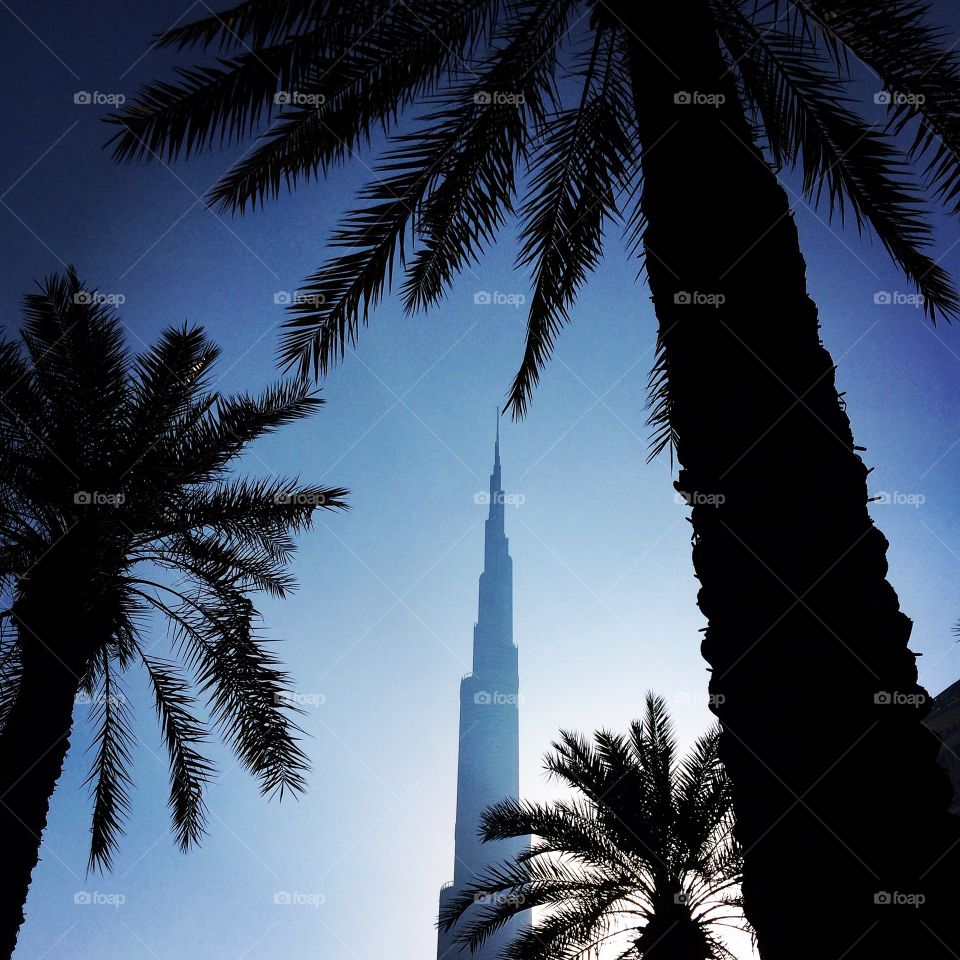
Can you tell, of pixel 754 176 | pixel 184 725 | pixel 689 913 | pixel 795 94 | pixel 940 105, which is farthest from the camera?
pixel 689 913

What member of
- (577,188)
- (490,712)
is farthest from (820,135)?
(490,712)

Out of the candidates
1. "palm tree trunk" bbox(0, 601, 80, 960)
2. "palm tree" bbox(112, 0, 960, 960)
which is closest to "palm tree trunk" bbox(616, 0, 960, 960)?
"palm tree" bbox(112, 0, 960, 960)

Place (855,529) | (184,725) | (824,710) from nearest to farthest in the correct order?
(824,710) < (855,529) < (184,725)

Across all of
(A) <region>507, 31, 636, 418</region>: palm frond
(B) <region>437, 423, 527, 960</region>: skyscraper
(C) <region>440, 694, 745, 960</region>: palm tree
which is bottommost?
(C) <region>440, 694, 745, 960</region>: palm tree

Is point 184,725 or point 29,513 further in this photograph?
point 184,725

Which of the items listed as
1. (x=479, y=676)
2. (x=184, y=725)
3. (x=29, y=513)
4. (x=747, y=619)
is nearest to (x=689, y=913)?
(x=184, y=725)

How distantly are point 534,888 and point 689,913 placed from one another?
2227mm

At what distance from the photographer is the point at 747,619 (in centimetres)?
253

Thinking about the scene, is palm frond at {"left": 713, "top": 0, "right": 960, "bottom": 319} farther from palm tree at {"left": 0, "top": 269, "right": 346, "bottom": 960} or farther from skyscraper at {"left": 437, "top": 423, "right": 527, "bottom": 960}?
skyscraper at {"left": 437, "top": 423, "right": 527, "bottom": 960}

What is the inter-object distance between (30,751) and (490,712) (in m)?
180

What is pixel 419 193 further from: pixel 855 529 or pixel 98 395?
pixel 855 529

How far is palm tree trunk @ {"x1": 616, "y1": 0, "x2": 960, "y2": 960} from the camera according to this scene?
2.04 meters

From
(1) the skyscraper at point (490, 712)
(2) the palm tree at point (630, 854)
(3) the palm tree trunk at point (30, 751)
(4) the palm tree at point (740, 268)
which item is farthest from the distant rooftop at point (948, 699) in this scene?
(1) the skyscraper at point (490, 712)

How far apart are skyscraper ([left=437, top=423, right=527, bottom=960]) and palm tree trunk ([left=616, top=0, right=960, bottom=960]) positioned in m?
159
